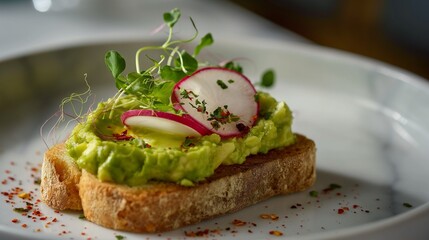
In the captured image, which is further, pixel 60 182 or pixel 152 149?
pixel 60 182

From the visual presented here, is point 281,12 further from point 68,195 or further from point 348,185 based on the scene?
point 68,195

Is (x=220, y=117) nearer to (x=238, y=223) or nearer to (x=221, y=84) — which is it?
(x=221, y=84)

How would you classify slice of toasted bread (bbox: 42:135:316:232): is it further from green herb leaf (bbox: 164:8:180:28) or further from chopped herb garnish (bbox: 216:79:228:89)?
green herb leaf (bbox: 164:8:180:28)

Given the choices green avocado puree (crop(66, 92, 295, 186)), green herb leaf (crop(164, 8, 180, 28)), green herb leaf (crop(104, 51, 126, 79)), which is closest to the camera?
green avocado puree (crop(66, 92, 295, 186))

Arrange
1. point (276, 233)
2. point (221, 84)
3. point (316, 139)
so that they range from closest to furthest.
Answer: point (276, 233), point (221, 84), point (316, 139)

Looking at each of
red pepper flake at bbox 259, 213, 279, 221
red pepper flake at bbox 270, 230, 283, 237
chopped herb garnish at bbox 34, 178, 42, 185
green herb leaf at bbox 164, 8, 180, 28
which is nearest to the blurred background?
green herb leaf at bbox 164, 8, 180, 28

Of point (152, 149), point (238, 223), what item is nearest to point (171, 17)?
point (152, 149)

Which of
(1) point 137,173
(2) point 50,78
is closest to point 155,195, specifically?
(1) point 137,173
